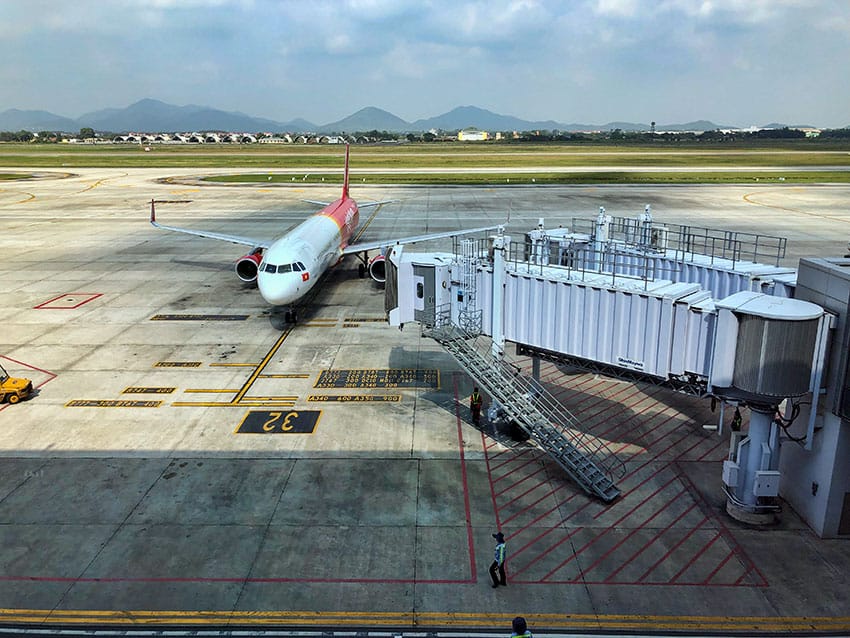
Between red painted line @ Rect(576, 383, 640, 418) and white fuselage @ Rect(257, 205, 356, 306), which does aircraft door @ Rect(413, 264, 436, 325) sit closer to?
red painted line @ Rect(576, 383, 640, 418)

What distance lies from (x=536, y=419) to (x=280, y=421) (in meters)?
9.95

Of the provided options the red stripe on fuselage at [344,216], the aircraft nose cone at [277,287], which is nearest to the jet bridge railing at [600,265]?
the aircraft nose cone at [277,287]

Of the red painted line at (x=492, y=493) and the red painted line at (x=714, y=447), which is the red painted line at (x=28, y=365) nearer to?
the red painted line at (x=492, y=493)

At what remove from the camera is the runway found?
14.8m

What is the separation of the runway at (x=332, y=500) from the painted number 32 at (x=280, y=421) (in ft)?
0.28

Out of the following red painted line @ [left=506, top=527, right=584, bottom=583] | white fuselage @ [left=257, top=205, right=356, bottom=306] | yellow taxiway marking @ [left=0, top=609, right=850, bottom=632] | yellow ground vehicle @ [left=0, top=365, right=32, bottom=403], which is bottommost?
yellow taxiway marking @ [left=0, top=609, right=850, bottom=632]

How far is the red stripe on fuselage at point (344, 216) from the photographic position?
44.9 meters

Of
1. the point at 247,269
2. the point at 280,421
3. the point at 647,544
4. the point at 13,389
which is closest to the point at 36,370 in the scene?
the point at 13,389

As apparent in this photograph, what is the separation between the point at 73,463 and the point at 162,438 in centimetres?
291

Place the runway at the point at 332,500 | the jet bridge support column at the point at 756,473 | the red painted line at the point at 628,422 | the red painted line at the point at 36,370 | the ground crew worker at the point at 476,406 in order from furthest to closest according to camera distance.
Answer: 1. the red painted line at the point at 36,370
2. the ground crew worker at the point at 476,406
3. the red painted line at the point at 628,422
4. the jet bridge support column at the point at 756,473
5. the runway at the point at 332,500


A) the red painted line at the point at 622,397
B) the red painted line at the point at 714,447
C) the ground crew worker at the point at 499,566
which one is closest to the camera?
the ground crew worker at the point at 499,566

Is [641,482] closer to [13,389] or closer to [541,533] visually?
[541,533]

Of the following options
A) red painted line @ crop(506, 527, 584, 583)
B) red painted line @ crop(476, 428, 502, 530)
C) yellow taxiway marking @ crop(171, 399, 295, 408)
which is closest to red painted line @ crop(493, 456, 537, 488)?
red painted line @ crop(476, 428, 502, 530)

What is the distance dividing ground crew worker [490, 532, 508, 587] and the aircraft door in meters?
10.3
